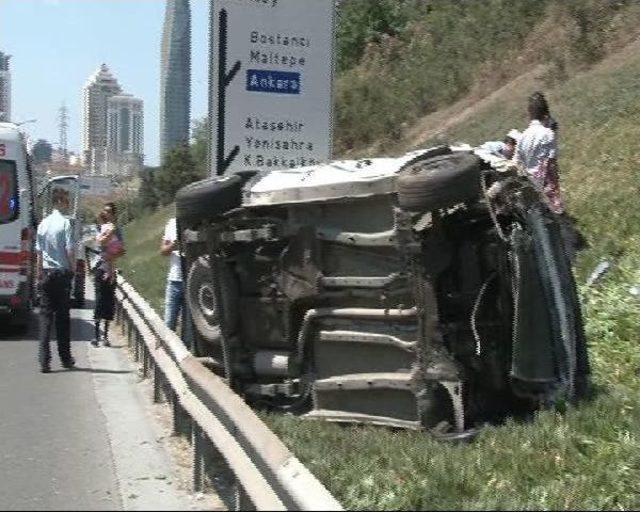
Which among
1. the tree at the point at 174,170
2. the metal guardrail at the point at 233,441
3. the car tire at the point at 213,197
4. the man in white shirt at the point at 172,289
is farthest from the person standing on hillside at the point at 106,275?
the tree at the point at 174,170

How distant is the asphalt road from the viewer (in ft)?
18.2

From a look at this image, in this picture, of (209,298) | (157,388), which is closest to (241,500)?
(209,298)

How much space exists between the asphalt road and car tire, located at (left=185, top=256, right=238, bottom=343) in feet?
2.67

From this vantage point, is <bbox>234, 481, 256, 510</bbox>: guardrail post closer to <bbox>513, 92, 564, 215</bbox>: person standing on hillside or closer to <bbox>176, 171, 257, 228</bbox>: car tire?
<bbox>176, 171, 257, 228</bbox>: car tire

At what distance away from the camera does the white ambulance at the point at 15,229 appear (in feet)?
47.7

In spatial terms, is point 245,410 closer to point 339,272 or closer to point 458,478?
point 458,478

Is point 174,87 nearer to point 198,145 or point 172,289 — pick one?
point 198,145

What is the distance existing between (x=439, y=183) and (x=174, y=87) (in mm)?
86308

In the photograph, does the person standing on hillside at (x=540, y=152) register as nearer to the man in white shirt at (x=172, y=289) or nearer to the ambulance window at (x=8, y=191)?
the man in white shirt at (x=172, y=289)

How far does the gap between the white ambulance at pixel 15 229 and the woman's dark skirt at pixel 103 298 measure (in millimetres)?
2147

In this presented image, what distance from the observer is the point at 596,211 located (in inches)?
464

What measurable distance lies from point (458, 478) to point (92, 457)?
99.6 inches

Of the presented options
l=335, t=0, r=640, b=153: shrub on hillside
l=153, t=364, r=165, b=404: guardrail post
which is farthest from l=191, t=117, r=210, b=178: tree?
l=153, t=364, r=165, b=404: guardrail post

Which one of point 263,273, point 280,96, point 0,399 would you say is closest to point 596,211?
point 280,96
